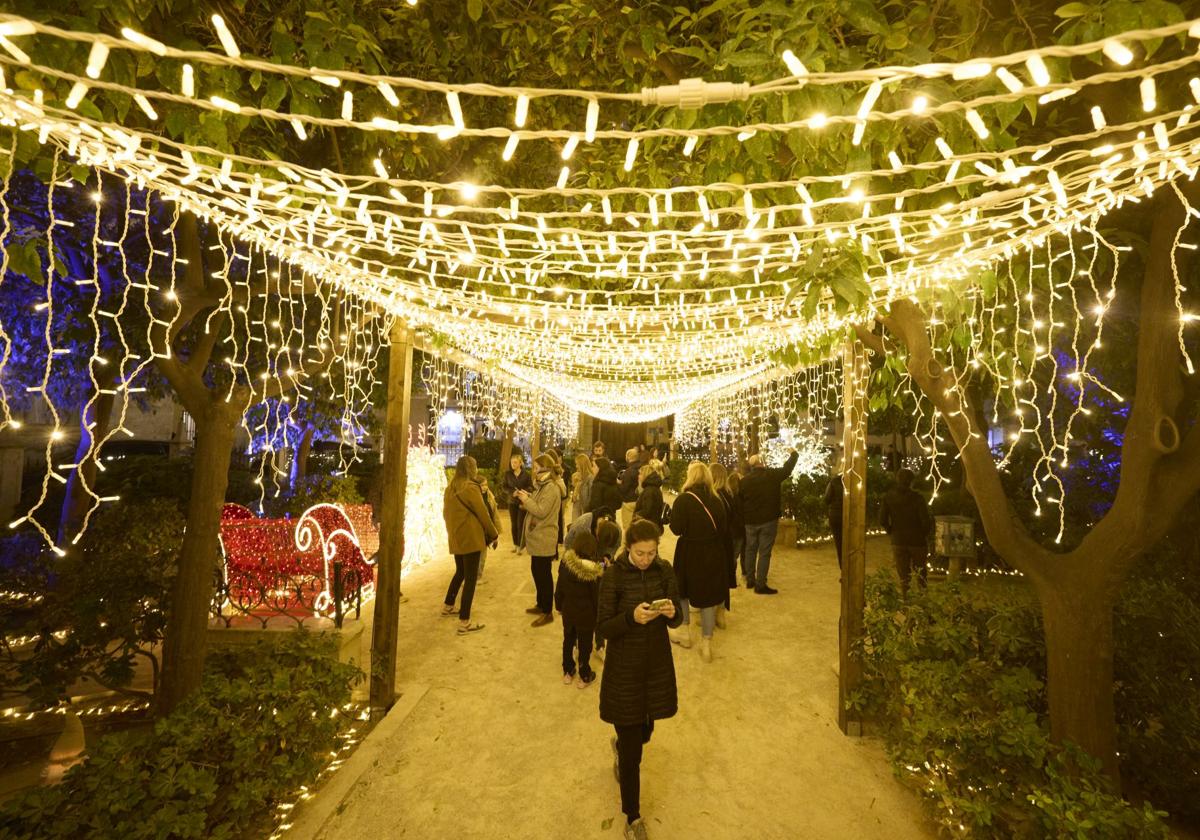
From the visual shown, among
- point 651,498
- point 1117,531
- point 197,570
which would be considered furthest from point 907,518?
point 197,570

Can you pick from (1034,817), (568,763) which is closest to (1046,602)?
(1034,817)

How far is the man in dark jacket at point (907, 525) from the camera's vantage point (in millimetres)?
5953

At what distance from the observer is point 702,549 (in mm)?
5027

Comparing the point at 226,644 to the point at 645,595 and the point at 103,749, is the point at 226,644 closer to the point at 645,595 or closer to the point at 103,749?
the point at 103,749

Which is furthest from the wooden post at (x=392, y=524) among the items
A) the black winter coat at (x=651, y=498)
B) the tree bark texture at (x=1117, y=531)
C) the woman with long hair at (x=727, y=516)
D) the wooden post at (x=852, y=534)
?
the tree bark texture at (x=1117, y=531)

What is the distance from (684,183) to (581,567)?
2824 mm

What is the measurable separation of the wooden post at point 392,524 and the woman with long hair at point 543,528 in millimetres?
1461

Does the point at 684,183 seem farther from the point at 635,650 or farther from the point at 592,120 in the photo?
the point at 635,650

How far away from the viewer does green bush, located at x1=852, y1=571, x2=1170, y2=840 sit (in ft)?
7.26

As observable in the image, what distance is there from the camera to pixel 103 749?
91.0 inches

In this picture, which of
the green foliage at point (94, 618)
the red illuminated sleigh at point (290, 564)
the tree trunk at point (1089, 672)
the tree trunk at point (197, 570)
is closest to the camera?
the tree trunk at point (1089, 672)

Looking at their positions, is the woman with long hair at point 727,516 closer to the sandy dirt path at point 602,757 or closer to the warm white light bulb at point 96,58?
the sandy dirt path at point 602,757

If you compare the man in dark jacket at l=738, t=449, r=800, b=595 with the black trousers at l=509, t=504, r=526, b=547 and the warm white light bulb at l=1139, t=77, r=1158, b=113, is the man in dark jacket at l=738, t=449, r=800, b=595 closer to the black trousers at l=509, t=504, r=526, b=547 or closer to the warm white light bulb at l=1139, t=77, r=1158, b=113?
the black trousers at l=509, t=504, r=526, b=547

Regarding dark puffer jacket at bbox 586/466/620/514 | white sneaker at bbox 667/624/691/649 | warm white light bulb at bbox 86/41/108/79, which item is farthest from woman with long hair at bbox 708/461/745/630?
warm white light bulb at bbox 86/41/108/79
